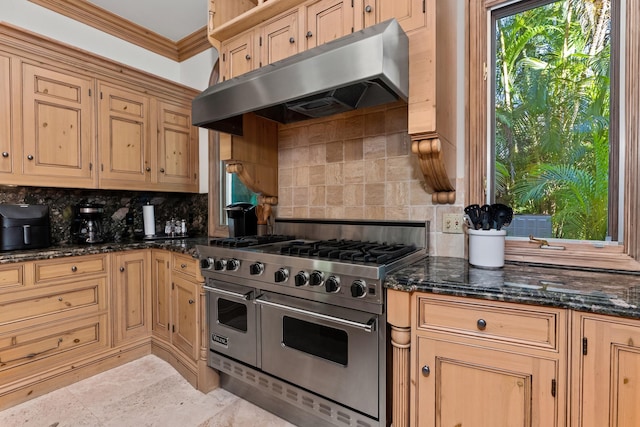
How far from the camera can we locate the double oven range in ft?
4.44

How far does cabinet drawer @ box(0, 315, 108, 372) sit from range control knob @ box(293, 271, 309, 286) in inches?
69.9

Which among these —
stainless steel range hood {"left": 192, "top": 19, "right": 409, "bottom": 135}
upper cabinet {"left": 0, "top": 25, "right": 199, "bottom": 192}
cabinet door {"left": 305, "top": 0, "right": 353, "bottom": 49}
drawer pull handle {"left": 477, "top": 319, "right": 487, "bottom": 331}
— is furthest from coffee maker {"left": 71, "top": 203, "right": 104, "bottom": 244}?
drawer pull handle {"left": 477, "top": 319, "right": 487, "bottom": 331}

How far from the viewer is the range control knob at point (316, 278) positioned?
1.44 meters

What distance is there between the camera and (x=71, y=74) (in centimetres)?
225

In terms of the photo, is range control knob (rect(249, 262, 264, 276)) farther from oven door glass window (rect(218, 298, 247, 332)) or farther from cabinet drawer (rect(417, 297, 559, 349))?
cabinet drawer (rect(417, 297, 559, 349))

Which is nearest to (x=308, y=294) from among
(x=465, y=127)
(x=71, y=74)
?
(x=465, y=127)

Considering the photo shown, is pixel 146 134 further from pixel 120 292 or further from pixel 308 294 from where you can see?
pixel 308 294

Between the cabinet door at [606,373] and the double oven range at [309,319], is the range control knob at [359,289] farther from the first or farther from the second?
the cabinet door at [606,373]

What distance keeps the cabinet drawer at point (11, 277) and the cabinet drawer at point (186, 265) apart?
0.86 meters

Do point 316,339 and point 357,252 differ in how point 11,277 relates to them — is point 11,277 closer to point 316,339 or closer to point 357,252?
point 316,339

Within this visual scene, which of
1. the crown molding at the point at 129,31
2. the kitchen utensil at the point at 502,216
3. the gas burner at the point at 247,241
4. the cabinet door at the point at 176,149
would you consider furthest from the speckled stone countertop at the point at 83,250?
the crown molding at the point at 129,31

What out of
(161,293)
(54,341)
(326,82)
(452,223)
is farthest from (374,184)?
(54,341)

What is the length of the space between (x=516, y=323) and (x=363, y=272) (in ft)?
1.85

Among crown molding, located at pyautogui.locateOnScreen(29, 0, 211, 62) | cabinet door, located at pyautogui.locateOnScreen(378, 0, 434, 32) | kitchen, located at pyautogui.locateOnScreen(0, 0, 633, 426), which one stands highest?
crown molding, located at pyautogui.locateOnScreen(29, 0, 211, 62)
